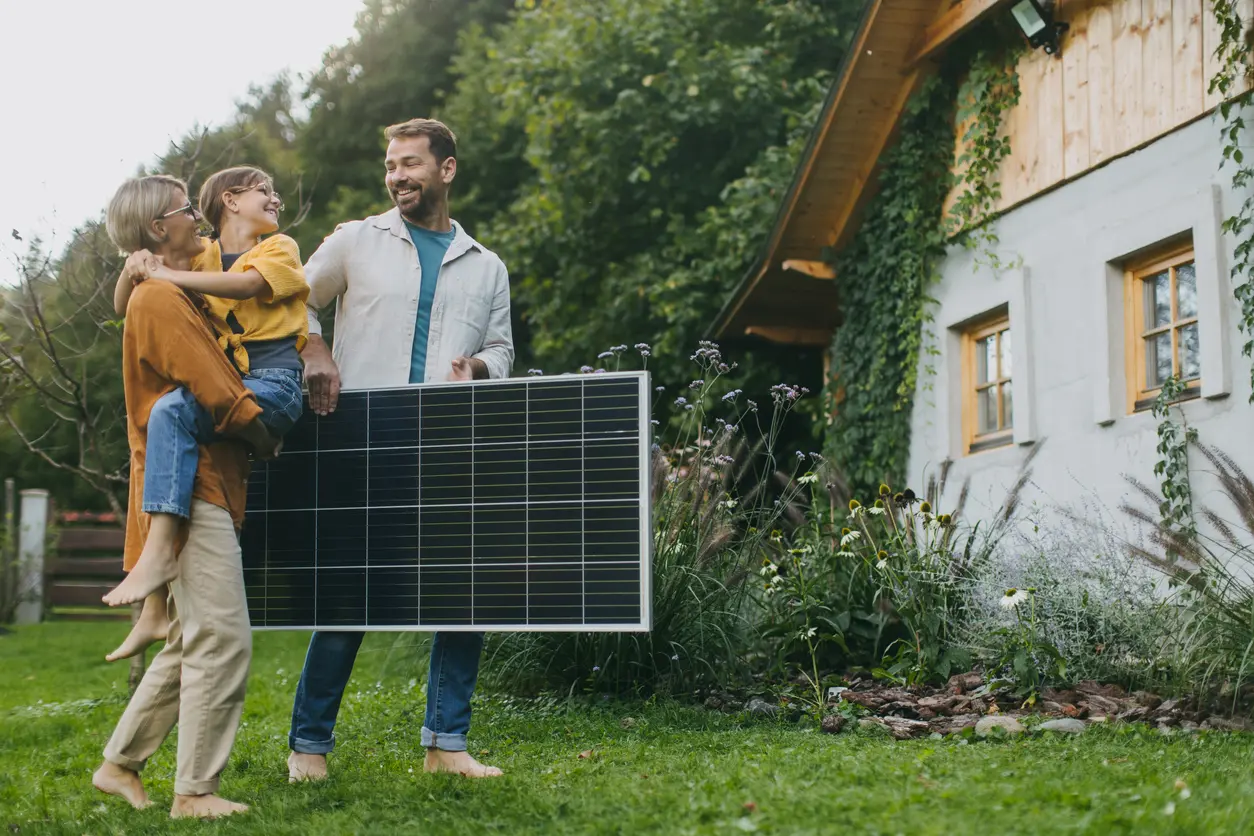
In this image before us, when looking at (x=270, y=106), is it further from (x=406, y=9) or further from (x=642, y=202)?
(x=642, y=202)

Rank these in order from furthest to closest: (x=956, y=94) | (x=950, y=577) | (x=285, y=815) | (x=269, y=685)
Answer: (x=956, y=94)
(x=269, y=685)
(x=950, y=577)
(x=285, y=815)

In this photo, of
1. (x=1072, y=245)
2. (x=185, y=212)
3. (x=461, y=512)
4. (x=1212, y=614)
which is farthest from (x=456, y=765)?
(x=1072, y=245)

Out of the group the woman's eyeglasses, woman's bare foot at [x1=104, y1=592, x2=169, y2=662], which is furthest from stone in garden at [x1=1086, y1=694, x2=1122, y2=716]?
the woman's eyeglasses

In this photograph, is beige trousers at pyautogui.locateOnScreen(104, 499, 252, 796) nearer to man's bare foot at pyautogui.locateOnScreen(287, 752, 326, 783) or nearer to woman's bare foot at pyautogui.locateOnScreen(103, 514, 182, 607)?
woman's bare foot at pyautogui.locateOnScreen(103, 514, 182, 607)

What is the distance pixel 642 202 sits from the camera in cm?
1762

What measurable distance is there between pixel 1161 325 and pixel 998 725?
389cm

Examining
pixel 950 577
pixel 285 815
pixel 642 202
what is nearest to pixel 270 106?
pixel 642 202

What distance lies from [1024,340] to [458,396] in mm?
5717

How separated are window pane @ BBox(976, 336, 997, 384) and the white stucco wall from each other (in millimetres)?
145

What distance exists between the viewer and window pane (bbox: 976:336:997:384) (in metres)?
9.83

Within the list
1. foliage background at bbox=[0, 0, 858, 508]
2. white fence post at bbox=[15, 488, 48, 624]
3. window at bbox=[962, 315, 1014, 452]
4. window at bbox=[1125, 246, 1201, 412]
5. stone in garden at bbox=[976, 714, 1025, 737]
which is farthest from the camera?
foliage background at bbox=[0, 0, 858, 508]

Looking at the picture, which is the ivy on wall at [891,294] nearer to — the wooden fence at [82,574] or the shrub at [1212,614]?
the shrub at [1212,614]

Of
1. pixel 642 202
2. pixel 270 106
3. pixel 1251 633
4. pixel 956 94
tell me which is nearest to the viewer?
pixel 1251 633

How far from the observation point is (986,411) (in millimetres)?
9945
